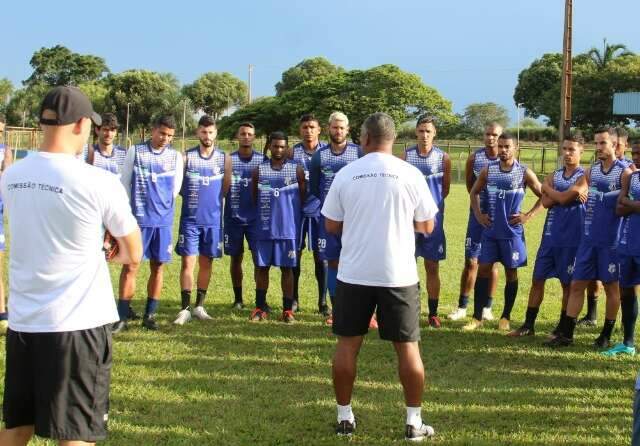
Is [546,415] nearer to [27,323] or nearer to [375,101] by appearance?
[27,323]

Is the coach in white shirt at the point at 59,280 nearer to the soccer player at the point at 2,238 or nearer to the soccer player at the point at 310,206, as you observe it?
the soccer player at the point at 2,238

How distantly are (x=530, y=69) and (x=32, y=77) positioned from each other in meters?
73.1

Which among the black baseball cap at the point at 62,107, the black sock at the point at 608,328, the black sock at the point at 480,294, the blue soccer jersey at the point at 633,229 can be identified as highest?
the black baseball cap at the point at 62,107

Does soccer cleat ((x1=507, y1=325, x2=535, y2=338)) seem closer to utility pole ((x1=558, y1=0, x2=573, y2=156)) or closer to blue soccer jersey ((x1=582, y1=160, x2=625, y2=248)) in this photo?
blue soccer jersey ((x1=582, y1=160, x2=625, y2=248))

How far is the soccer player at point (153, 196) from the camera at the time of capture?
7820 millimetres

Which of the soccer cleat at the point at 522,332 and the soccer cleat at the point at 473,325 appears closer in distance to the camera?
the soccer cleat at the point at 522,332

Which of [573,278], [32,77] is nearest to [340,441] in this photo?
[573,278]

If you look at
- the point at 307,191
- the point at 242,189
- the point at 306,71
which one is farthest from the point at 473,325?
the point at 306,71

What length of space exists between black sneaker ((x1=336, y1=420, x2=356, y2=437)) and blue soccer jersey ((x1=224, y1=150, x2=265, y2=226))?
4.24 meters

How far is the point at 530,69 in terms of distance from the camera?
3250 inches

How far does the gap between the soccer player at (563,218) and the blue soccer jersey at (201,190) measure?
3629 mm

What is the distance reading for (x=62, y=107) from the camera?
10.8 ft

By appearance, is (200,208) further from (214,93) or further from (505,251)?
(214,93)

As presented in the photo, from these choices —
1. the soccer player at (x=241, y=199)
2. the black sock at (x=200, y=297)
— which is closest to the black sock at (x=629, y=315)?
the soccer player at (x=241, y=199)
